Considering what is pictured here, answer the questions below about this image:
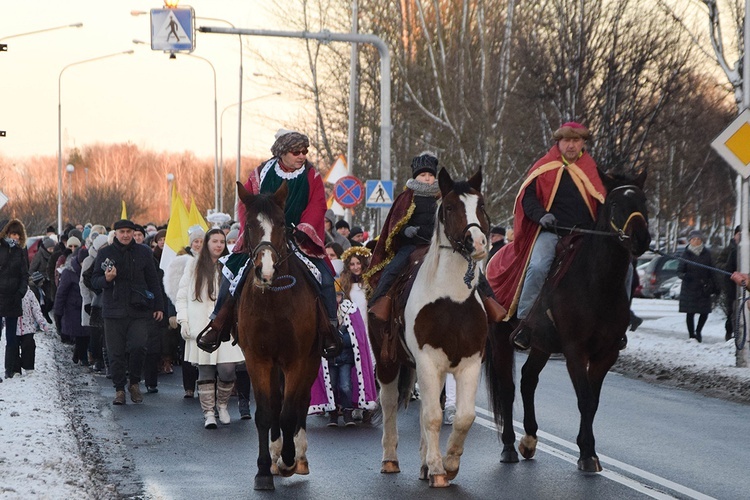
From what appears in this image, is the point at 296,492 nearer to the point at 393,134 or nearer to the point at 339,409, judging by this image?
the point at 339,409

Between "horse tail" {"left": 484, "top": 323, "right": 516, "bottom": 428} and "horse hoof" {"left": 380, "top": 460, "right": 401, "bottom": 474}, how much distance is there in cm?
103

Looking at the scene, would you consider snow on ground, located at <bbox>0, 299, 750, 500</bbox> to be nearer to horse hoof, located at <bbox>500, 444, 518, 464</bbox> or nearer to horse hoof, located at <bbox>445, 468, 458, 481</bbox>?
horse hoof, located at <bbox>445, 468, 458, 481</bbox>

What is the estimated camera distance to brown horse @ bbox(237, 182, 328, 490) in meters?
9.07

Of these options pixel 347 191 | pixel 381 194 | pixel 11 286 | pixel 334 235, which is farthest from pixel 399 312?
pixel 347 191

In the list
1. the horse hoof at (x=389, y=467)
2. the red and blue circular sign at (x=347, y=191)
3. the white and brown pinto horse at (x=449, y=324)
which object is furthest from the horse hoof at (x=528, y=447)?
the red and blue circular sign at (x=347, y=191)

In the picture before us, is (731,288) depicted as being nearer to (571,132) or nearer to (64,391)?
(64,391)

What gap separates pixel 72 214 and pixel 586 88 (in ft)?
206

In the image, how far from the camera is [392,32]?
153 feet

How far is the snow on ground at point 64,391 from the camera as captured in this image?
8984mm

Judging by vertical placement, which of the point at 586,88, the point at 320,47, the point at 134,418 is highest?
the point at 320,47

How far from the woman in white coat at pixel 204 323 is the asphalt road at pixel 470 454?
30cm

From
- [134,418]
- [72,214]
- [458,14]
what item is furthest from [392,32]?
[72,214]

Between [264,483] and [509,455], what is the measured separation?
7.14 feet

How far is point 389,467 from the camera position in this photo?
981 centimetres
